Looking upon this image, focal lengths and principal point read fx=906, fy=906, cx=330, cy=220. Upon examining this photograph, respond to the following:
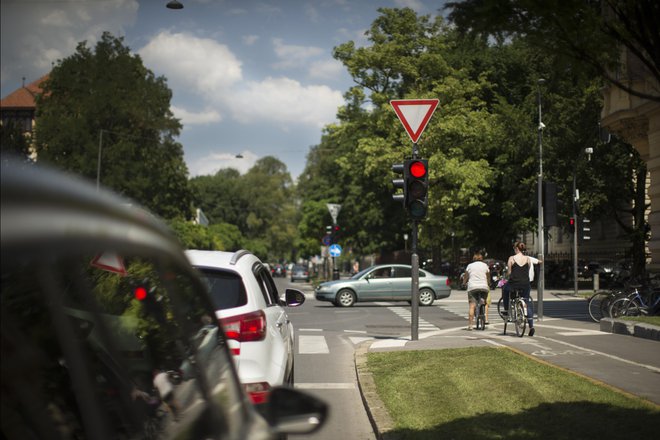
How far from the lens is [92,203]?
1725 millimetres

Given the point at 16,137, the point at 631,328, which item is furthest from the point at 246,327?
the point at 16,137

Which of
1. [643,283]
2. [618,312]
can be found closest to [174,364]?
[618,312]

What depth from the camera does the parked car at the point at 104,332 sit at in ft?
4.95

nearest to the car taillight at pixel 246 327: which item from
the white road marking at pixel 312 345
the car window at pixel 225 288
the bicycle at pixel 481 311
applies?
the car window at pixel 225 288

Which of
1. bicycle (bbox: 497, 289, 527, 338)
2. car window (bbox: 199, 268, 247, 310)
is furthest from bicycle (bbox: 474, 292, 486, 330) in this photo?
car window (bbox: 199, 268, 247, 310)

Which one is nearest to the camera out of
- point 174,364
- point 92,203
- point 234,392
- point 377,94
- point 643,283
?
point 92,203

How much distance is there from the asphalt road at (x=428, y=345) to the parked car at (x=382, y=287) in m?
1.69

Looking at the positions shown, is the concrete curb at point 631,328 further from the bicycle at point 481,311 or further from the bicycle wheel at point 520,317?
the bicycle at point 481,311

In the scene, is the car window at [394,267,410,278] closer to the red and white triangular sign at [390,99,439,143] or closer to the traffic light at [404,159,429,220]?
the traffic light at [404,159,429,220]

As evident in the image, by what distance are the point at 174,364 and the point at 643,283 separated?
20128 millimetres

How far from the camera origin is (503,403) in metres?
8.38

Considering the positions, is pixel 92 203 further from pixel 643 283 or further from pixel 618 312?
pixel 643 283

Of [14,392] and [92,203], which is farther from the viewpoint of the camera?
[92,203]

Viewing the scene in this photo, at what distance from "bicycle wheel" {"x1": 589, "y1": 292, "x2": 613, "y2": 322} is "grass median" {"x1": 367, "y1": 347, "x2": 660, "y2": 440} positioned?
340 inches
